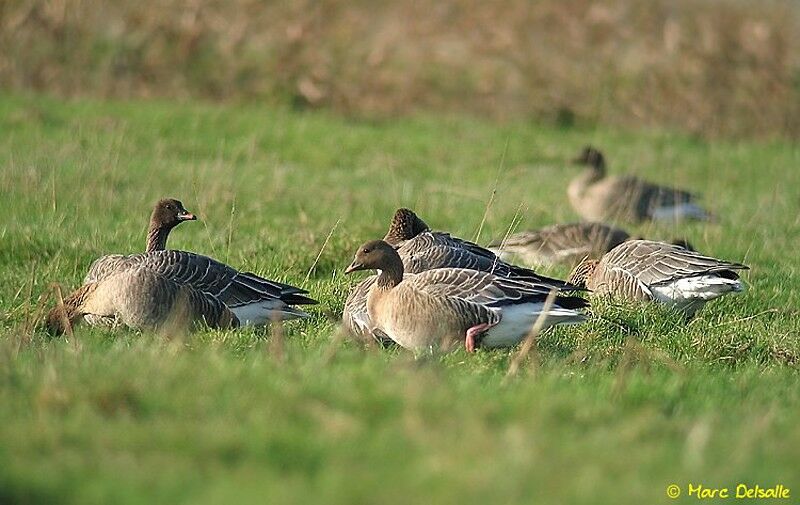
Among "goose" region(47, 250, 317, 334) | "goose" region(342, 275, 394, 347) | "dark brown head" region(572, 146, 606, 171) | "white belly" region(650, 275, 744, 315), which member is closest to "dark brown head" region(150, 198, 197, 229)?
"goose" region(47, 250, 317, 334)

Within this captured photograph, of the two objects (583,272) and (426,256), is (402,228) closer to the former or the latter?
(426,256)

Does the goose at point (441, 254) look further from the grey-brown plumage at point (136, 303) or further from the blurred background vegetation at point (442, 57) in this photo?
the blurred background vegetation at point (442, 57)

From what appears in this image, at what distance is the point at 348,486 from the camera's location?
4.41m

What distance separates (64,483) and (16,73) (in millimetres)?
16128

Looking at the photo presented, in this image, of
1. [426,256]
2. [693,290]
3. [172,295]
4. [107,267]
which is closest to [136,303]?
[172,295]

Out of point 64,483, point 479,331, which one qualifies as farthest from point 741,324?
point 64,483

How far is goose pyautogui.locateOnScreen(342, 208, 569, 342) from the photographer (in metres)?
8.73

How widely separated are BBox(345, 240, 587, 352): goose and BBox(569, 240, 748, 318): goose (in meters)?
1.83

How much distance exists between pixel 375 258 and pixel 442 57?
43.1 feet

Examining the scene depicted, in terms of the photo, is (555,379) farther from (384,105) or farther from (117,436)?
(384,105)

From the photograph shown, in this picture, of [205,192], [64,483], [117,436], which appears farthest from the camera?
[205,192]

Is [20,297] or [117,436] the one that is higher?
[117,436]

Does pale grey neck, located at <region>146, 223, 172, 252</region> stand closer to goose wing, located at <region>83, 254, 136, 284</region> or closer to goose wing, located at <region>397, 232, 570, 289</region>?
goose wing, located at <region>83, 254, 136, 284</region>

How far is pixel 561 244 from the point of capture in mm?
11711
